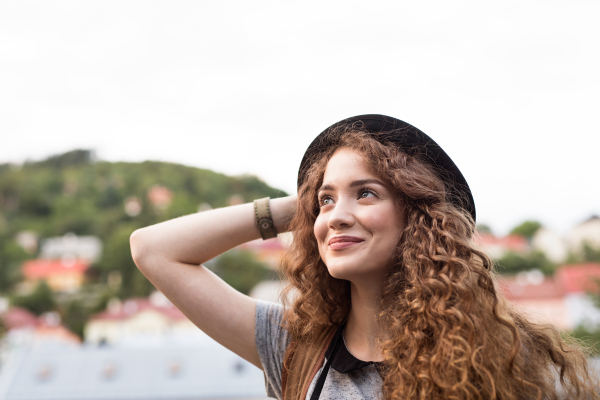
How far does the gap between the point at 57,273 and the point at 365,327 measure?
74.8 m

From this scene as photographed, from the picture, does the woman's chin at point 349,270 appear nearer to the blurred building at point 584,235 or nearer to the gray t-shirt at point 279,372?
the gray t-shirt at point 279,372

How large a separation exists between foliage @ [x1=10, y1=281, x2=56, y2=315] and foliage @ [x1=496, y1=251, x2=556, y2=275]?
54.5 m

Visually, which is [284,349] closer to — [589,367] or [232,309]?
[232,309]

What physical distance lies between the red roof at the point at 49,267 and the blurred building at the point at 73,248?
1.43 m

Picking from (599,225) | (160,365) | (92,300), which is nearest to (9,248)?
(92,300)

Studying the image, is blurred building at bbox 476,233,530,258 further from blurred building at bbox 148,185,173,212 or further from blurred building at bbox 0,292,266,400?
blurred building at bbox 148,185,173,212

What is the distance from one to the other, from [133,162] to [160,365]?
53362mm

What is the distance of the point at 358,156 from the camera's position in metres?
1.75

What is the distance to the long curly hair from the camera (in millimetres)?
1452

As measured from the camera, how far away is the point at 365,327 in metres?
1.75

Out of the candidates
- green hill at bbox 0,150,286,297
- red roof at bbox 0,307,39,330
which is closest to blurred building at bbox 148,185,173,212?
green hill at bbox 0,150,286,297

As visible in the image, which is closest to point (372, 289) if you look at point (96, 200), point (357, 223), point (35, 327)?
point (357, 223)

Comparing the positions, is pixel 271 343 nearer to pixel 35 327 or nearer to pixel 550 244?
pixel 35 327

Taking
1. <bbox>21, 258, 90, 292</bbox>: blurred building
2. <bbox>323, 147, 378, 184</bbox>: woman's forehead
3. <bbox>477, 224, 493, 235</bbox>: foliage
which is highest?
<bbox>323, 147, 378, 184</bbox>: woman's forehead
